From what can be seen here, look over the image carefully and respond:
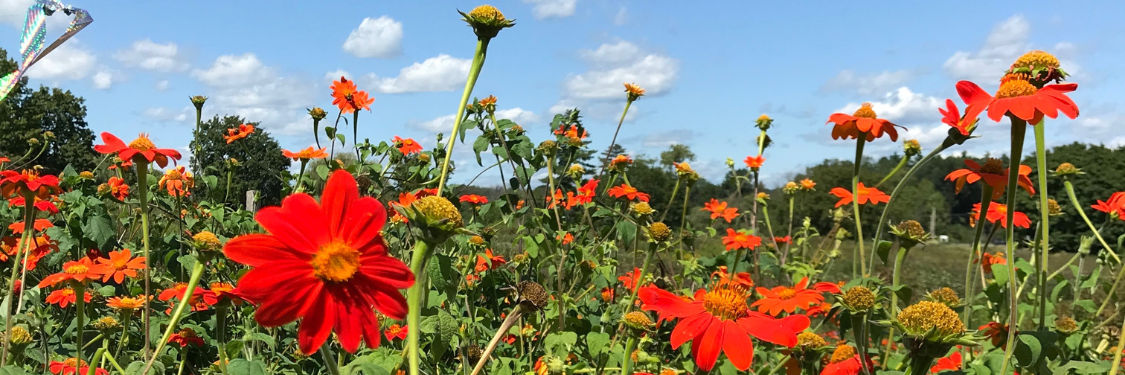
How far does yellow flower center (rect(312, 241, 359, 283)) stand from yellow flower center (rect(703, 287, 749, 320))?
616 mm

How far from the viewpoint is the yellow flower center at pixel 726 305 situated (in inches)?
43.7

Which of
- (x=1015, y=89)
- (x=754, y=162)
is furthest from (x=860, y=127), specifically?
(x=754, y=162)

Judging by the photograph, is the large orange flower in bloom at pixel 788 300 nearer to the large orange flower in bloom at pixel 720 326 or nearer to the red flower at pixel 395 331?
the large orange flower in bloom at pixel 720 326

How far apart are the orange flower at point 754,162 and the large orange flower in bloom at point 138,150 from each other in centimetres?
280

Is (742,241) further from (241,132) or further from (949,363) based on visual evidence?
(241,132)

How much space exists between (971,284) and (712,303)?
1107mm

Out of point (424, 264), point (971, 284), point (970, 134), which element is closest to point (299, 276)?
point (424, 264)

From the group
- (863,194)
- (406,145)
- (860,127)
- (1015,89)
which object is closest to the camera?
(1015,89)

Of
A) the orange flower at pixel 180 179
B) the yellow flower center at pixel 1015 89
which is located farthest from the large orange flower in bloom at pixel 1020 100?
the orange flower at pixel 180 179

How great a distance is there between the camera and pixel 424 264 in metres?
0.80

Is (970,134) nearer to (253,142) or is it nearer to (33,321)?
(33,321)

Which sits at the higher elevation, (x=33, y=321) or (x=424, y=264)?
(x=424, y=264)

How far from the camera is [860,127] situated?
1.89 metres

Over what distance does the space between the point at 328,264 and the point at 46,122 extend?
34.3 m
